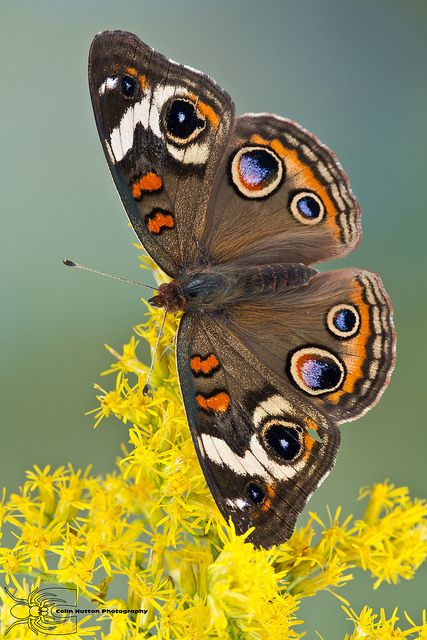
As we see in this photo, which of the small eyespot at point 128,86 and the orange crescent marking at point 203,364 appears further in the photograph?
the small eyespot at point 128,86

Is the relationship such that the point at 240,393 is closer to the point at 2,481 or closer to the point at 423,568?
the point at 423,568

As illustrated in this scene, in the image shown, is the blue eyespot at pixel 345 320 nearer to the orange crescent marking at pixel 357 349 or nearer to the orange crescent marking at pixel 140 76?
the orange crescent marking at pixel 357 349

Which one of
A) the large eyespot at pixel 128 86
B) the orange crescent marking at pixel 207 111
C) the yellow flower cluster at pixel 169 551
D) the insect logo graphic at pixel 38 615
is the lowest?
the insect logo graphic at pixel 38 615

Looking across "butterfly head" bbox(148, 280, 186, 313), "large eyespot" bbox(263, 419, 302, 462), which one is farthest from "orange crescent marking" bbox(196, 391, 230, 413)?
"butterfly head" bbox(148, 280, 186, 313)

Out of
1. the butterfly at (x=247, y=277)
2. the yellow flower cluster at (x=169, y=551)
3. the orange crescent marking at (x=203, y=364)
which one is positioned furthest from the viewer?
the orange crescent marking at (x=203, y=364)

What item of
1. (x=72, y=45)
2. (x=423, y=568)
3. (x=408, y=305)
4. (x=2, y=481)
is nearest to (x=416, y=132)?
(x=408, y=305)

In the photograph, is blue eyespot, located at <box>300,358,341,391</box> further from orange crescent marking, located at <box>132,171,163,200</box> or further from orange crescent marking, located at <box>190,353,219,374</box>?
orange crescent marking, located at <box>132,171,163,200</box>

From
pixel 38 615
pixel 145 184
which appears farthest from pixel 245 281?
pixel 38 615

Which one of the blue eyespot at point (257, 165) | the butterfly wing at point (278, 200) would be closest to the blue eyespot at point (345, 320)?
the butterfly wing at point (278, 200)
